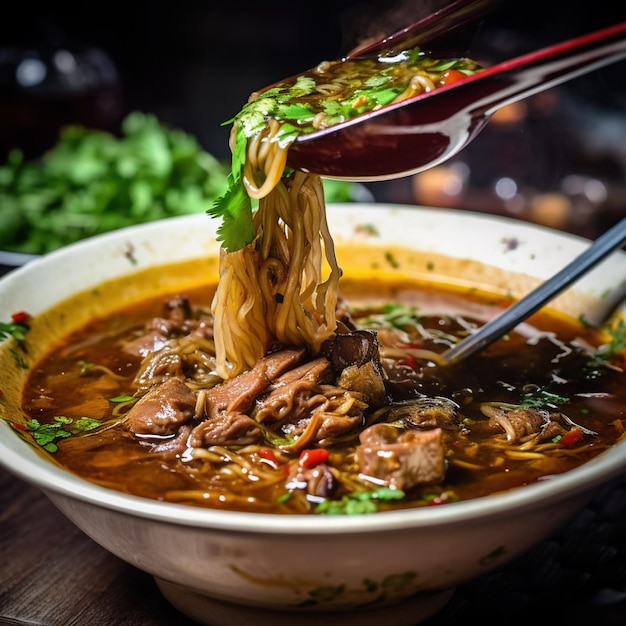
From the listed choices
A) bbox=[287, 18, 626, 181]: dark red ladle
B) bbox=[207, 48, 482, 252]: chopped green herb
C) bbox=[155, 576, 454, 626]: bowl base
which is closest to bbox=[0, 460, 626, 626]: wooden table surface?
bbox=[155, 576, 454, 626]: bowl base

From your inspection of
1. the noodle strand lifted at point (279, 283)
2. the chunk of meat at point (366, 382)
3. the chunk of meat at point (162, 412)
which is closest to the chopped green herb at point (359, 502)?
the chunk of meat at point (366, 382)

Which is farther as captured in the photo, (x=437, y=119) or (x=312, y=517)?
(x=437, y=119)

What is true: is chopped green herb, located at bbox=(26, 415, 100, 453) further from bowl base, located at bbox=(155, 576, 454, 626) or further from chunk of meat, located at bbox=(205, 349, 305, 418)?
bowl base, located at bbox=(155, 576, 454, 626)

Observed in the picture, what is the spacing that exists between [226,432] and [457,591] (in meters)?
0.87

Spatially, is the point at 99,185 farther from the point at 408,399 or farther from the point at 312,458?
the point at 312,458

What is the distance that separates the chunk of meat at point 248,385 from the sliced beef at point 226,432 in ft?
0.21

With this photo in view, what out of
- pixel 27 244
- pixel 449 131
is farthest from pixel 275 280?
pixel 27 244

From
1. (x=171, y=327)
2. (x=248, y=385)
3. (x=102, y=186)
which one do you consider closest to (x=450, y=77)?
(x=248, y=385)

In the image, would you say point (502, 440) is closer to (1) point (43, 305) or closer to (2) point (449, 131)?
(2) point (449, 131)

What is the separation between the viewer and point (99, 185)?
550 cm

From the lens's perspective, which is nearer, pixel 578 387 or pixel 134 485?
pixel 134 485

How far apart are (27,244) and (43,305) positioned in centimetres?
184

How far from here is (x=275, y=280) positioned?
2951 mm

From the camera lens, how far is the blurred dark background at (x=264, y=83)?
21.1 feet
